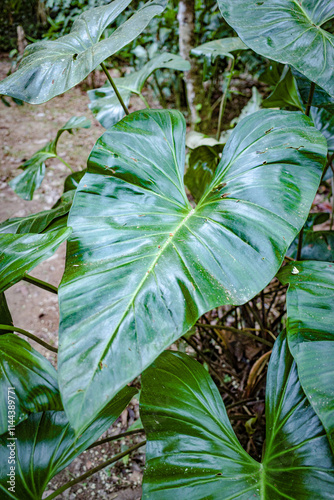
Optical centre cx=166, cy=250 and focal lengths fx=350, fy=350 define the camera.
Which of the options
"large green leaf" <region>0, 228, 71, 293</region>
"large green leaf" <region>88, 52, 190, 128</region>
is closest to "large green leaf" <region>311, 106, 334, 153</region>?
"large green leaf" <region>88, 52, 190, 128</region>

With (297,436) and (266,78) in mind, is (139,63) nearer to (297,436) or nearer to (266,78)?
(266,78)

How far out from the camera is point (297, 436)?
592 millimetres

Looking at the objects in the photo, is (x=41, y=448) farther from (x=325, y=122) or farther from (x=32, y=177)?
(x=325, y=122)

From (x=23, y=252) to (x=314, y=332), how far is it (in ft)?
1.72

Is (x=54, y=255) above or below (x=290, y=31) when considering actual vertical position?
below

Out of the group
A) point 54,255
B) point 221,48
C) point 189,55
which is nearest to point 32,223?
point 221,48

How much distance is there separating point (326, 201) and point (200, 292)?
2.35 m

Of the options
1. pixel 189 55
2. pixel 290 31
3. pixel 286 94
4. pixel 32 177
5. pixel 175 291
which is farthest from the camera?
pixel 189 55

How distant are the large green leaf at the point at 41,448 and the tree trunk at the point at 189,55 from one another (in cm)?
214

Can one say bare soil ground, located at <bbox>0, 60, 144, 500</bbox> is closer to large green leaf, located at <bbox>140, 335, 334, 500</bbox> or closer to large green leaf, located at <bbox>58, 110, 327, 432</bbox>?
large green leaf, located at <bbox>140, 335, 334, 500</bbox>

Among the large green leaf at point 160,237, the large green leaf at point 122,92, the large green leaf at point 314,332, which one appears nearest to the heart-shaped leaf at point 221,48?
the large green leaf at point 122,92

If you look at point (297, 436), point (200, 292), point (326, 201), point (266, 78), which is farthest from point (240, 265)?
point (326, 201)

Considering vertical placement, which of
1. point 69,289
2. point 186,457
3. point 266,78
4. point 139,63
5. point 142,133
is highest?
point 139,63

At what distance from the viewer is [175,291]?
A: 1.81ft
